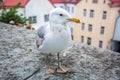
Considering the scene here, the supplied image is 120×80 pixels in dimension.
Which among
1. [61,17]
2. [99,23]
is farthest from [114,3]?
[61,17]

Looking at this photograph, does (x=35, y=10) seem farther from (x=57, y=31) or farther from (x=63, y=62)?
(x=57, y=31)

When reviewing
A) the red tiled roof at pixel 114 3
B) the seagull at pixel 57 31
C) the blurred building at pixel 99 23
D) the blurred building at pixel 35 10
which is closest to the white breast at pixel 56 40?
the seagull at pixel 57 31

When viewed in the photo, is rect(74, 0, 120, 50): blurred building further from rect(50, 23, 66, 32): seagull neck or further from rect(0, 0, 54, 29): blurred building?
rect(50, 23, 66, 32): seagull neck

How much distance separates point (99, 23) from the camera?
13539 mm

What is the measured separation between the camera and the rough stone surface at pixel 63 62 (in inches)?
54.6

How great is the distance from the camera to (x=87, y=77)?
4.48ft

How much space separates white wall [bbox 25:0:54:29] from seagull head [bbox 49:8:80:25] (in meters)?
9.02

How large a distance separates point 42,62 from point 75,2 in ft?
44.8

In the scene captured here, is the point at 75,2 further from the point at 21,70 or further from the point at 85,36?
the point at 21,70

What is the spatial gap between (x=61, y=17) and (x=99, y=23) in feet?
41.2

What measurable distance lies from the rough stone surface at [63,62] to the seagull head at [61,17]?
0.37 m

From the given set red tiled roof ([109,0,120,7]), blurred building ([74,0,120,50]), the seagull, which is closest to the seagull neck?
the seagull

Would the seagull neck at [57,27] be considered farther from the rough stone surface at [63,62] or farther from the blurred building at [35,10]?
the blurred building at [35,10]

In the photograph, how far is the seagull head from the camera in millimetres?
1280
